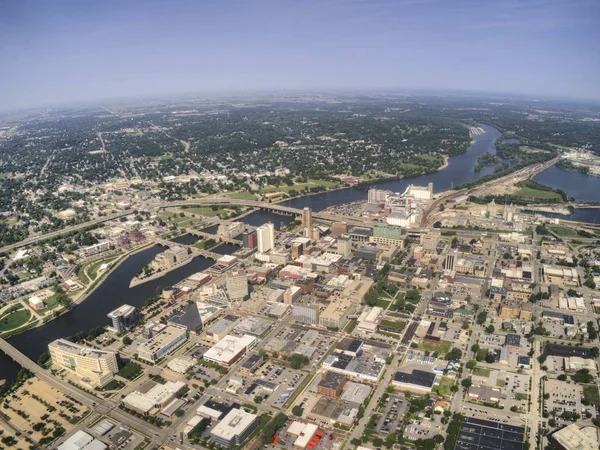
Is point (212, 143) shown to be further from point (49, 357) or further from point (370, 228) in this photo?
point (49, 357)

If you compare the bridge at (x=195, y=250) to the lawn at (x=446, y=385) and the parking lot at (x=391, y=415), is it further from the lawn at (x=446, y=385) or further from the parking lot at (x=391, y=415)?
the lawn at (x=446, y=385)

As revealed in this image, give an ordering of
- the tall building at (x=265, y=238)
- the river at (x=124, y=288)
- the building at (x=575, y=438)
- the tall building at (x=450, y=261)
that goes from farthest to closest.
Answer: the tall building at (x=265, y=238) → the tall building at (x=450, y=261) → the river at (x=124, y=288) → the building at (x=575, y=438)

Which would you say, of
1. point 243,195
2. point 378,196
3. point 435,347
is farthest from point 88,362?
point 243,195

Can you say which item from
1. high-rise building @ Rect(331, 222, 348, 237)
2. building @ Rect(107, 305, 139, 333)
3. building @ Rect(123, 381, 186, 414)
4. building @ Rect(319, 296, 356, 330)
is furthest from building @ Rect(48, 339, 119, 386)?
high-rise building @ Rect(331, 222, 348, 237)

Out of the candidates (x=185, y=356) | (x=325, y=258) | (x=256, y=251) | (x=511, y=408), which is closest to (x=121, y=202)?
(x=256, y=251)

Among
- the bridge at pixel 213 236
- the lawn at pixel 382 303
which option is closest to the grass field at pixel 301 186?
the bridge at pixel 213 236

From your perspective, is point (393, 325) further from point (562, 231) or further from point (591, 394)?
point (562, 231)
